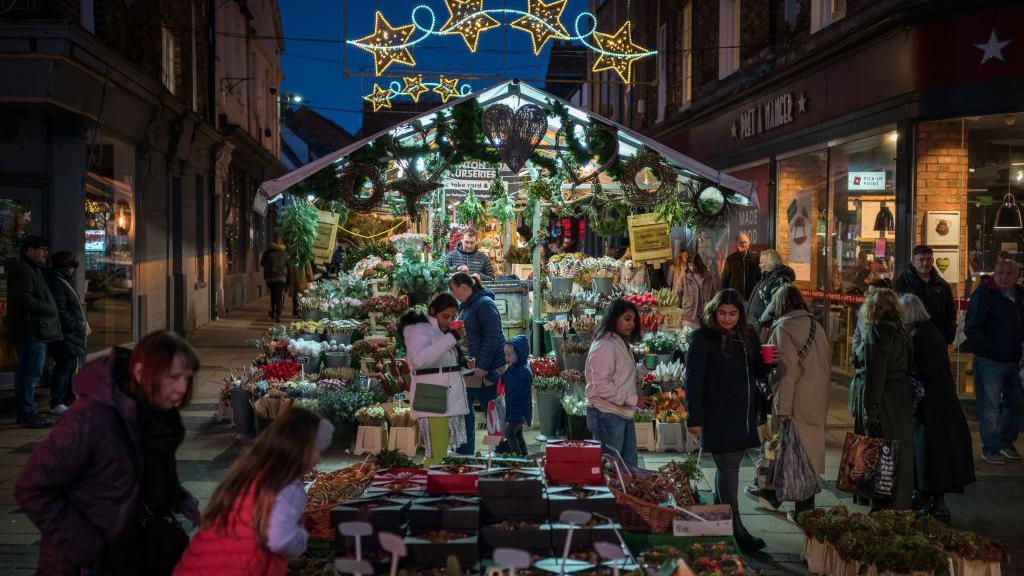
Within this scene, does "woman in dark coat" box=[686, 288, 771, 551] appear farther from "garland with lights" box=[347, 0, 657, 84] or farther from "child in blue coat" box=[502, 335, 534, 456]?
"garland with lights" box=[347, 0, 657, 84]

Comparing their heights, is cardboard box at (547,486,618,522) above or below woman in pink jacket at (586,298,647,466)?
below

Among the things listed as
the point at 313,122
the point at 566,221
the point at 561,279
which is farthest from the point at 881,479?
the point at 313,122

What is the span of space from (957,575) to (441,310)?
4.02 m

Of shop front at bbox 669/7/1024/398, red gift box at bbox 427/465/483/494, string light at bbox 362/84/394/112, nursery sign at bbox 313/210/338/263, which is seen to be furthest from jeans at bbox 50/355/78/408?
string light at bbox 362/84/394/112

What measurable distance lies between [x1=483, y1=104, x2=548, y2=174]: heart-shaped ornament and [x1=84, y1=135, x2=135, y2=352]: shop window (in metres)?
6.69

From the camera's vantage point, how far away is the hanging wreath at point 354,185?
450 inches

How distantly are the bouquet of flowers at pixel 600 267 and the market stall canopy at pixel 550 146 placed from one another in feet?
9.10

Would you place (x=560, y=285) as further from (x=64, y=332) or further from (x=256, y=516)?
(x=256, y=516)

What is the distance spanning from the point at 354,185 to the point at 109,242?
6.16 meters

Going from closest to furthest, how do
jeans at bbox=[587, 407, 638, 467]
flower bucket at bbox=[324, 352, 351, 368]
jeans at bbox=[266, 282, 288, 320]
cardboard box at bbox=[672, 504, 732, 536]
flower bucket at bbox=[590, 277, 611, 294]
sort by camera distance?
cardboard box at bbox=[672, 504, 732, 536]
jeans at bbox=[587, 407, 638, 467]
flower bucket at bbox=[324, 352, 351, 368]
flower bucket at bbox=[590, 277, 611, 294]
jeans at bbox=[266, 282, 288, 320]

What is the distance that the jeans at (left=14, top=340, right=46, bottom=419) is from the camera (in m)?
10.6

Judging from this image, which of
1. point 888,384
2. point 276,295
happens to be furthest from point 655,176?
point 276,295

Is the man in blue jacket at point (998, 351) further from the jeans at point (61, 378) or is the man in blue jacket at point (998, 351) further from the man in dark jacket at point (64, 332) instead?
the jeans at point (61, 378)

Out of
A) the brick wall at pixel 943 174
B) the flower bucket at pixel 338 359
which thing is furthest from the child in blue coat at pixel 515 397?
the brick wall at pixel 943 174
